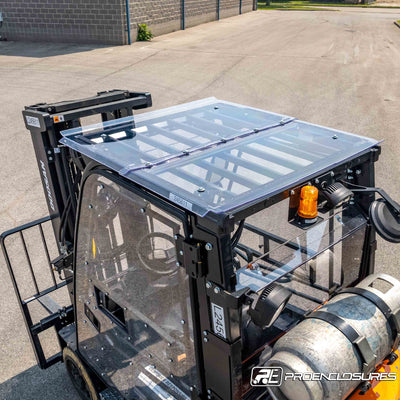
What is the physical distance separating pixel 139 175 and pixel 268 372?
1.15 meters

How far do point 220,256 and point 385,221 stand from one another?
1.05m

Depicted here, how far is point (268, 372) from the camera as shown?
2.12 metres

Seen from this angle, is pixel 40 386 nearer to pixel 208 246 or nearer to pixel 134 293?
pixel 134 293

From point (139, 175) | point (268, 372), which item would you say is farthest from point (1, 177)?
point (268, 372)

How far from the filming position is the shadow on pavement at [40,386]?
4.06 m

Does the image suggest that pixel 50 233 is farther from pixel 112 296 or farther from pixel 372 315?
pixel 372 315

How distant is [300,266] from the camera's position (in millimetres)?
2656

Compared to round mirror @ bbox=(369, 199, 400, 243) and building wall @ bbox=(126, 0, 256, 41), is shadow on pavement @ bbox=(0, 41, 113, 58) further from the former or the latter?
round mirror @ bbox=(369, 199, 400, 243)

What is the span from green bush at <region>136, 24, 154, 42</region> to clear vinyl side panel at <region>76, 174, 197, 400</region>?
20.6m

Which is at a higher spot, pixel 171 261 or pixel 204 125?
pixel 204 125

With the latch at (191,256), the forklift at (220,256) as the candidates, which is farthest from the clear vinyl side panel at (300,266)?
the latch at (191,256)

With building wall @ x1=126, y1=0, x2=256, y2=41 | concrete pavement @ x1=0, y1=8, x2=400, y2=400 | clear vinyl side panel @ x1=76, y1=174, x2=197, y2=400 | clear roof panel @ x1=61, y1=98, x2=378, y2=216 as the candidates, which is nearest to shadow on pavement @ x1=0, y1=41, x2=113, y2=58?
concrete pavement @ x1=0, y1=8, x2=400, y2=400

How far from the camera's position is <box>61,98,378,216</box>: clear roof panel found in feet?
7.09

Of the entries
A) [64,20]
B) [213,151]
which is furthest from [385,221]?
[64,20]
